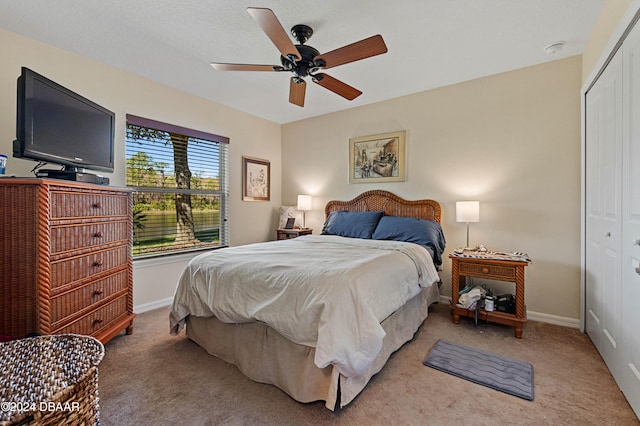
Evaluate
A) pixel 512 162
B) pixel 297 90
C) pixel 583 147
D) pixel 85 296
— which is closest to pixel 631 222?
pixel 583 147

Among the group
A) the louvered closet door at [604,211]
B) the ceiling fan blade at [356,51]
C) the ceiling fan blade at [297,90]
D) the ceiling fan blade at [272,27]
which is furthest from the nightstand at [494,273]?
the ceiling fan blade at [272,27]

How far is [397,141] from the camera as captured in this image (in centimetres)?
379

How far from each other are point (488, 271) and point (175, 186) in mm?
3601

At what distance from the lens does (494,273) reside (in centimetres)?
268

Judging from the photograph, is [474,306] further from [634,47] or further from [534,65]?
[534,65]

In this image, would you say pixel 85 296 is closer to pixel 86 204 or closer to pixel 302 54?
pixel 86 204

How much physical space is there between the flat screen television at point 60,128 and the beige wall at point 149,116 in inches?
22.8

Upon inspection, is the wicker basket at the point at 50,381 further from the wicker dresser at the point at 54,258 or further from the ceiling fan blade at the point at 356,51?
the ceiling fan blade at the point at 356,51

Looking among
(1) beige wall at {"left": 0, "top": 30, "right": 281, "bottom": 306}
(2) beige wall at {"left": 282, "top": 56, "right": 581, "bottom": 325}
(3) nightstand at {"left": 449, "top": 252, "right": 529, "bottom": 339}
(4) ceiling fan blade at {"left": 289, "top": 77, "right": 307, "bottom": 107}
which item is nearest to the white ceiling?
(1) beige wall at {"left": 0, "top": 30, "right": 281, "bottom": 306}

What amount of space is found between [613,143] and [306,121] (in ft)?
12.0

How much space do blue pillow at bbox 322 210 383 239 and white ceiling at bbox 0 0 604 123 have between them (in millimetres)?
1593

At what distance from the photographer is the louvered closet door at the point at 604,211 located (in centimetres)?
188

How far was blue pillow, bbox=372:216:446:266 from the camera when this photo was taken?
9.96ft

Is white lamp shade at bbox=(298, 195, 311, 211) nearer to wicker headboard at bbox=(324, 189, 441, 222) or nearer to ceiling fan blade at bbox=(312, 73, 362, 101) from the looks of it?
wicker headboard at bbox=(324, 189, 441, 222)
